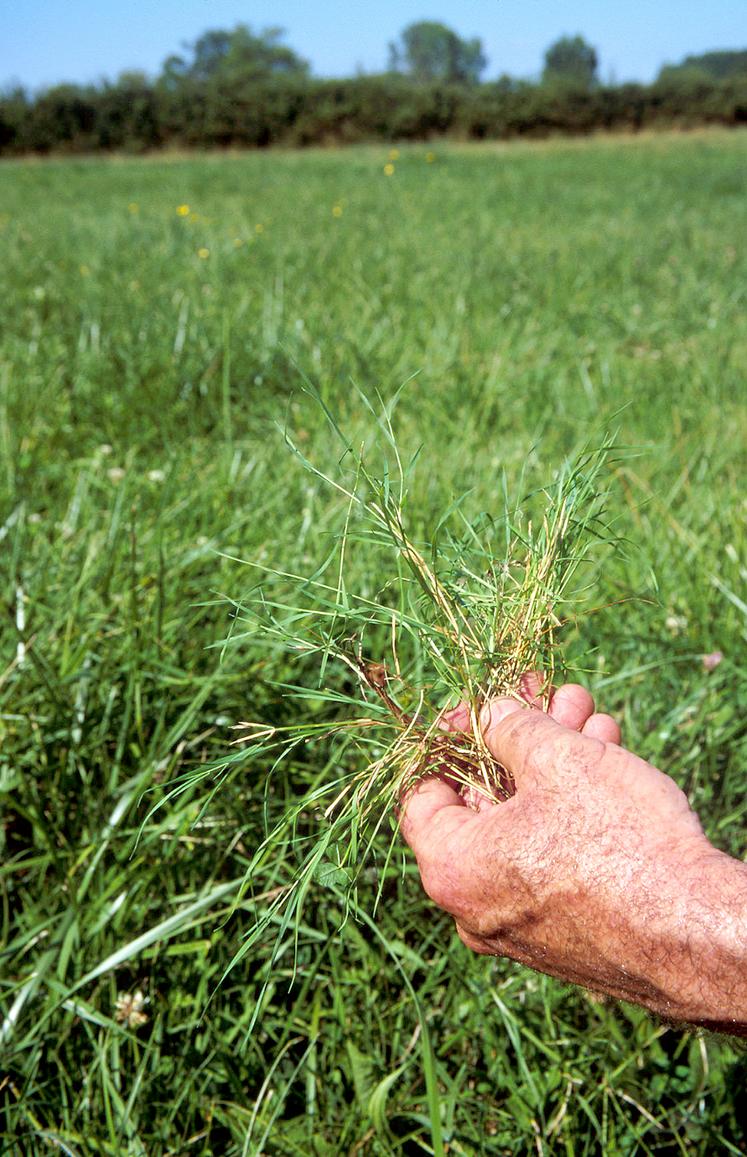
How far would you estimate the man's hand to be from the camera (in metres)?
0.67

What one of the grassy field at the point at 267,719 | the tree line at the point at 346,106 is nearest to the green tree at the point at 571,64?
the tree line at the point at 346,106

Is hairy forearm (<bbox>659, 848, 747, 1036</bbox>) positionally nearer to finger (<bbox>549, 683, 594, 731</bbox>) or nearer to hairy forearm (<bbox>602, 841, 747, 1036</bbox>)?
hairy forearm (<bbox>602, 841, 747, 1036</bbox>)

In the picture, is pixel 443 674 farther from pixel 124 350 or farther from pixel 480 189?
pixel 480 189

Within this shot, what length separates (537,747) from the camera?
79 cm

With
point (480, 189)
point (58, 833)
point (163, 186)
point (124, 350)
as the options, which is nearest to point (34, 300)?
point (124, 350)

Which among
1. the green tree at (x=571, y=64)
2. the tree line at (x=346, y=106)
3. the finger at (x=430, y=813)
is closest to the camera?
the finger at (x=430, y=813)

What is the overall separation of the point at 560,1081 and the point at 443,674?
1.82 feet

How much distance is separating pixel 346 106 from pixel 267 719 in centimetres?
3272

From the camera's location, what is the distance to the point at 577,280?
14.5ft

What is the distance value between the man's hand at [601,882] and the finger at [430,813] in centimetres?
2

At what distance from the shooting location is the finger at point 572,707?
0.91m

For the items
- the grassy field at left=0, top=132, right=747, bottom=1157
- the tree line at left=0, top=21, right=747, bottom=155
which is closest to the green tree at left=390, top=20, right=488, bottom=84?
the tree line at left=0, top=21, right=747, bottom=155

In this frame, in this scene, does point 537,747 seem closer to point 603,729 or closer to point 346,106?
point 603,729

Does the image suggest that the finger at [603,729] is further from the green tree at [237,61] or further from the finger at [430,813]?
the green tree at [237,61]
